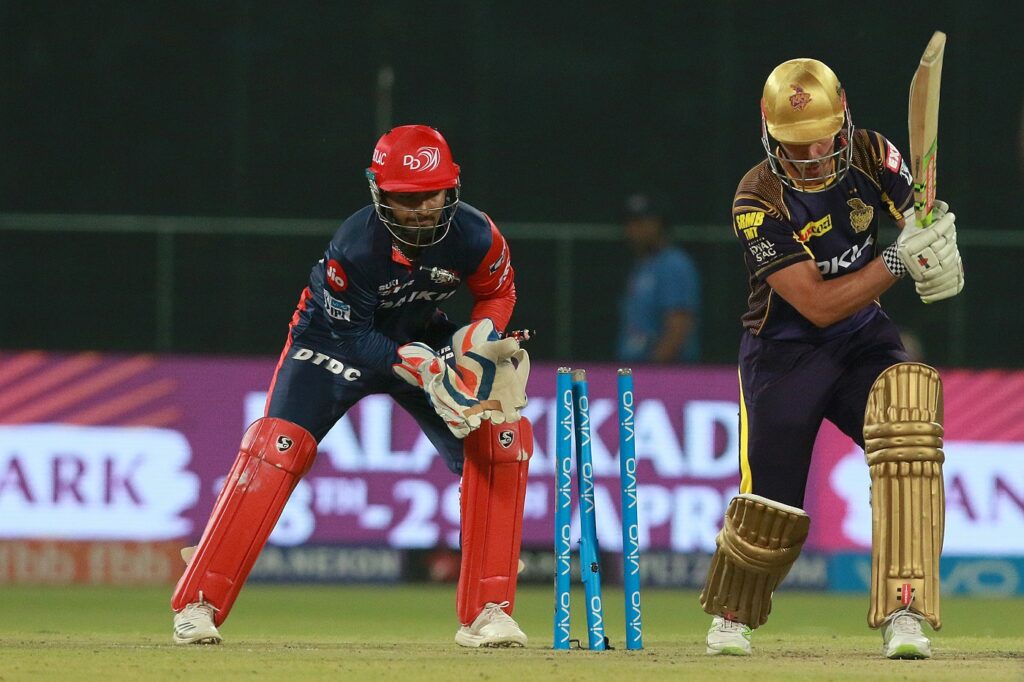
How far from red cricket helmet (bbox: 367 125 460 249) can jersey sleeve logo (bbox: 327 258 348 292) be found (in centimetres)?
20

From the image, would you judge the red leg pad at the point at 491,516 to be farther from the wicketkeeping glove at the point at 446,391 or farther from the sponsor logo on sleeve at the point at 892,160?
the sponsor logo on sleeve at the point at 892,160

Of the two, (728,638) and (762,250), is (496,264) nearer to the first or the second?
(762,250)

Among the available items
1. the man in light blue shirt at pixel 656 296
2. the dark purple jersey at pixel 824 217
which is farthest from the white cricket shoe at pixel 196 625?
the man in light blue shirt at pixel 656 296

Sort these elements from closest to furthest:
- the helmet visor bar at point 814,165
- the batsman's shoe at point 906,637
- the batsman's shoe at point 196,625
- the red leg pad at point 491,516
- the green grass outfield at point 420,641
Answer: the green grass outfield at point 420,641 → the batsman's shoe at point 906,637 → the helmet visor bar at point 814,165 → the batsman's shoe at point 196,625 → the red leg pad at point 491,516

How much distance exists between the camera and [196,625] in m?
6.46

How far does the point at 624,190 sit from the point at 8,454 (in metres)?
4.28

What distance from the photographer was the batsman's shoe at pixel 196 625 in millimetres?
6449

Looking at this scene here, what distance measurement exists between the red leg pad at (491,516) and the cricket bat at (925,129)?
4.94 feet

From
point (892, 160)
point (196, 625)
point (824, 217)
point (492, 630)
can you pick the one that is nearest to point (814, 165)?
point (824, 217)

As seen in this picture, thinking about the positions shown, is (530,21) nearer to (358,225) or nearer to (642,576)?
(642,576)

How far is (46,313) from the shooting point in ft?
39.5

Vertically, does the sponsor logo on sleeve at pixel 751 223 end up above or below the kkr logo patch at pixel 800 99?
below

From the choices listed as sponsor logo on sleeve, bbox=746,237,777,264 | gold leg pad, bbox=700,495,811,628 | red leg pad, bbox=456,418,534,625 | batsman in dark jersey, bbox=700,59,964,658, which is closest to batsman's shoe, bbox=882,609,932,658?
batsman in dark jersey, bbox=700,59,964,658

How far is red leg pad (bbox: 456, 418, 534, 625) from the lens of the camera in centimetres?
662
